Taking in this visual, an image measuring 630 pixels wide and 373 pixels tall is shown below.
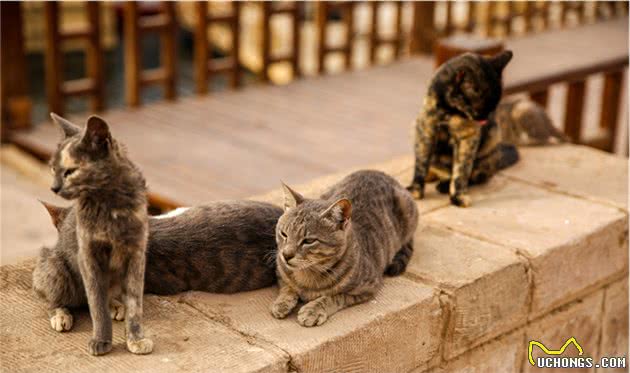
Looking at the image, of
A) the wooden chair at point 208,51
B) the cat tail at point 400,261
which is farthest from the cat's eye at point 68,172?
the wooden chair at point 208,51

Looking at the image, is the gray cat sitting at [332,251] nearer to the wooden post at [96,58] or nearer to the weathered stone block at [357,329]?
the weathered stone block at [357,329]

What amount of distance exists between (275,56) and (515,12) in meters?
2.84

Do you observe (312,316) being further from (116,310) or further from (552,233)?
(552,233)

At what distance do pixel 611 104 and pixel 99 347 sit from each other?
16.7ft

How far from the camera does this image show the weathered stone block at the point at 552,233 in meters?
3.80

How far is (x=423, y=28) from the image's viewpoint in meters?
8.92

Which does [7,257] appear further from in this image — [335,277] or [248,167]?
[335,277]

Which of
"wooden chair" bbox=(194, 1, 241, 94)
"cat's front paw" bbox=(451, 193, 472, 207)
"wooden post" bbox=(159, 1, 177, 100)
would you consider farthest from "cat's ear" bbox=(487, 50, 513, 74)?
"wooden post" bbox=(159, 1, 177, 100)

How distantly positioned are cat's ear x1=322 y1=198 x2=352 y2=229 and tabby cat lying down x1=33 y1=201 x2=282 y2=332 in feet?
1.03

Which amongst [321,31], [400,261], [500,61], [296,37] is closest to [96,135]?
[400,261]

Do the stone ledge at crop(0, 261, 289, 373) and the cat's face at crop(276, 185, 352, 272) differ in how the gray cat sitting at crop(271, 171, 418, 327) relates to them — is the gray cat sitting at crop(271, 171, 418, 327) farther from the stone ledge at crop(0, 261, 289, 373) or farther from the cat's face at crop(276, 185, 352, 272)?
the stone ledge at crop(0, 261, 289, 373)

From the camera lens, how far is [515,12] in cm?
964

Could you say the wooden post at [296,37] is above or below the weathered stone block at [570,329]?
above

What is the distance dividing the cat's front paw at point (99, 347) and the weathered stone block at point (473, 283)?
120 centimetres
